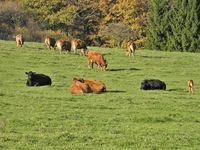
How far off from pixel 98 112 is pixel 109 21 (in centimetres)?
6248

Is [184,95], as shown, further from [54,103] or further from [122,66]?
[122,66]

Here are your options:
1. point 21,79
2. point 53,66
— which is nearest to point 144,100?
point 21,79

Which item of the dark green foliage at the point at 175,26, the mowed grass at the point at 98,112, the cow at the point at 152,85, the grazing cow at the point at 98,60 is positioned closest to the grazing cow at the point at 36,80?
the mowed grass at the point at 98,112

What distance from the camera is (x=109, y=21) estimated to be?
7988 centimetres

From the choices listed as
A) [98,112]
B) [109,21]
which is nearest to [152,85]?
[98,112]

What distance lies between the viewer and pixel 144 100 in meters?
21.1

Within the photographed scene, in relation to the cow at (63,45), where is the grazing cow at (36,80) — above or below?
below

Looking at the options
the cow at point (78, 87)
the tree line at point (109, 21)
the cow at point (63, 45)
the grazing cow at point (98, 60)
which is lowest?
the cow at point (78, 87)

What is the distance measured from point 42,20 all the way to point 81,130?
62.0m

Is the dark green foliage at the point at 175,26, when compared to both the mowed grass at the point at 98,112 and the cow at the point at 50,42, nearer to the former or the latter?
the cow at the point at 50,42

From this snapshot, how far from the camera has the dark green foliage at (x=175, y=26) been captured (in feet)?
226

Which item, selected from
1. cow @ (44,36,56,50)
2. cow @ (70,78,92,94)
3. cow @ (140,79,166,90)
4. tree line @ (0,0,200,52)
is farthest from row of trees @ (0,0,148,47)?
cow @ (70,78,92,94)

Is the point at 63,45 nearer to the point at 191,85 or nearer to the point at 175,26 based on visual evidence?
the point at 191,85

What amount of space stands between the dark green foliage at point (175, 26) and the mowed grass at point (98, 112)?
1369 inches
